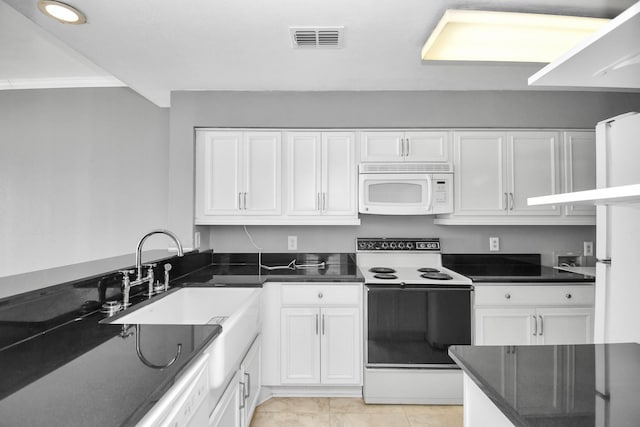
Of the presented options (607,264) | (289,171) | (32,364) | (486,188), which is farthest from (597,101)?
(32,364)

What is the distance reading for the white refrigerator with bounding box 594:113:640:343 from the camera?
5.93 ft

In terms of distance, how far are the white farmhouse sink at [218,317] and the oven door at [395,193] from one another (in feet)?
3.63

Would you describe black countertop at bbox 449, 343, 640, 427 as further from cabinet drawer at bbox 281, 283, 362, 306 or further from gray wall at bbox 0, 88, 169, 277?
gray wall at bbox 0, 88, 169, 277

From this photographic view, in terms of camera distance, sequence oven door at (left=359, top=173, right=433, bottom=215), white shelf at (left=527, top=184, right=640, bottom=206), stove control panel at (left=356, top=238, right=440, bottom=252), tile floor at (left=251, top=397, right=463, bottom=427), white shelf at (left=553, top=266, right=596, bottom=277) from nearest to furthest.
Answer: white shelf at (left=527, top=184, right=640, bottom=206), tile floor at (left=251, top=397, right=463, bottom=427), white shelf at (left=553, top=266, right=596, bottom=277), oven door at (left=359, top=173, right=433, bottom=215), stove control panel at (left=356, top=238, right=440, bottom=252)

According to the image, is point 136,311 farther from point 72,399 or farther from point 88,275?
point 72,399

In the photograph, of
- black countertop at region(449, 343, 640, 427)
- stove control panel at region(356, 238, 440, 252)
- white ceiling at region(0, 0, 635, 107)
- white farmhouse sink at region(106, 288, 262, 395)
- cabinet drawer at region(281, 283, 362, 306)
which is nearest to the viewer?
black countertop at region(449, 343, 640, 427)

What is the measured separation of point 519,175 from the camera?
2.75 m

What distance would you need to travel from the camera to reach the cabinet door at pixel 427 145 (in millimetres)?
2775

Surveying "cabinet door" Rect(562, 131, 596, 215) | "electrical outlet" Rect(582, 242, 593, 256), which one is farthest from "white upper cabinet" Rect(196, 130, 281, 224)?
"electrical outlet" Rect(582, 242, 593, 256)

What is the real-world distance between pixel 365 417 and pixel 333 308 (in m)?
0.72

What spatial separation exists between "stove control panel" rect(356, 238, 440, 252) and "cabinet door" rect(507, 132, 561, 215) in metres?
0.68

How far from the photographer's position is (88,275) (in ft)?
4.89

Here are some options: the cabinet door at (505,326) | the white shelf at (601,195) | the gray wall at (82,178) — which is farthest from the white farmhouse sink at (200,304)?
the cabinet door at (505,326)

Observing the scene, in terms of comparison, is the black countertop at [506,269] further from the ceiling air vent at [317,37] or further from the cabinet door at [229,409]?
the ceiling air vent at [317,37]
